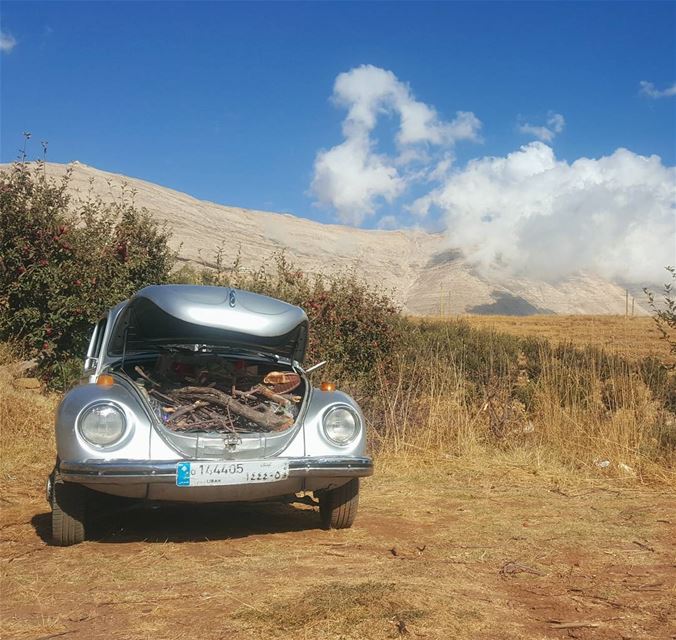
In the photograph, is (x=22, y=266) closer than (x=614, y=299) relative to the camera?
Yes

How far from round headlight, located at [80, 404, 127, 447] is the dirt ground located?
0.68 metres

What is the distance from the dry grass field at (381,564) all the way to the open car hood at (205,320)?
124 centimetres

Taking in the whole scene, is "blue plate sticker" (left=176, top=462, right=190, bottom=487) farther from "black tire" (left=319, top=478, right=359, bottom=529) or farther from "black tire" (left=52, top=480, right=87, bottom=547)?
"black tire" (left=319, top=478, right=359, bottom=529)

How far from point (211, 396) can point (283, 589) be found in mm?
1550

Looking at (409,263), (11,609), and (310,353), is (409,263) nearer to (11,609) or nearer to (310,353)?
(310,353)

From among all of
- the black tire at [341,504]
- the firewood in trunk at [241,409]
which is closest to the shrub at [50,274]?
the firewood in trunk at [241,409]

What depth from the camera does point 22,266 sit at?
9.77 metres

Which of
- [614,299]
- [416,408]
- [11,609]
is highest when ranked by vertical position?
[614,299]

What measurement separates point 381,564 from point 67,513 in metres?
1.90

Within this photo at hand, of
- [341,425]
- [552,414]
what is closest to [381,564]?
[341,425]

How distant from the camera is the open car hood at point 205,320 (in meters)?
4.85

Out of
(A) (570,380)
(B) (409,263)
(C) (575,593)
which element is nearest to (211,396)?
(C) (575,593)

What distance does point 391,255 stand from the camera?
358 feet

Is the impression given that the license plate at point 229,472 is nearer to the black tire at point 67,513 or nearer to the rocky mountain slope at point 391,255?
the black tire at point 67,513
